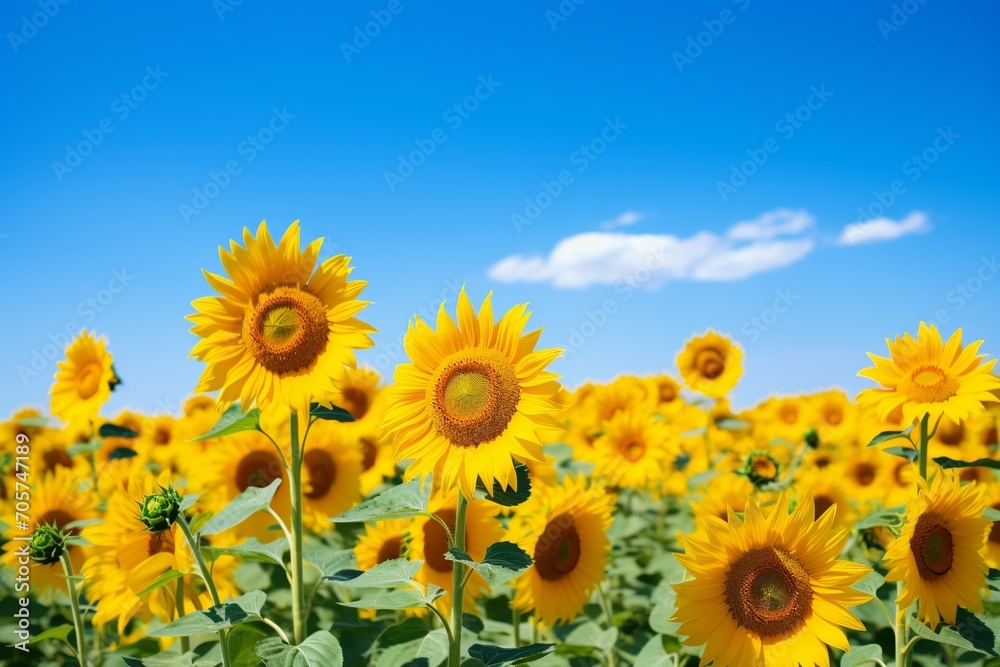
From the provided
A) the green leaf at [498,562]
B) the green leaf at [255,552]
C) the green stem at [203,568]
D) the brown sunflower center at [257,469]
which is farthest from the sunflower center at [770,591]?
the brown sunflower center at [257,469]

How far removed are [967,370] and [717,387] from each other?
194 inches

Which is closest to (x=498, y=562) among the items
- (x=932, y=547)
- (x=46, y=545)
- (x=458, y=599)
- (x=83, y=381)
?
(x=458, y=599)

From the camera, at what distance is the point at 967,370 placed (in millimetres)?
3256

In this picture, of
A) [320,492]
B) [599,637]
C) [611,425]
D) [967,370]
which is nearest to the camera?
[967,370]

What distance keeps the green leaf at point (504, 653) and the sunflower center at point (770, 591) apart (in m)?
0.73

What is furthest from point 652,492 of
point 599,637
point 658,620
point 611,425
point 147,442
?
point 147,442

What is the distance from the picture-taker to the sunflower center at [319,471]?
4.75 meters

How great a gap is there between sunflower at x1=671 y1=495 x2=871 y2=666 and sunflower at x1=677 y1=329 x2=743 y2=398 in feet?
18.1

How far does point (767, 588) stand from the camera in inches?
110

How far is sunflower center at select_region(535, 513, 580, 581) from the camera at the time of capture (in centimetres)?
384

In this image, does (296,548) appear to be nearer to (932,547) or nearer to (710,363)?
(932,547)

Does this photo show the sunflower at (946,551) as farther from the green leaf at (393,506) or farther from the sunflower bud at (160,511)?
the sunflower bud at (160,511)

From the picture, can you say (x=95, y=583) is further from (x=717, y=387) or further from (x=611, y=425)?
(x=717, y=387)

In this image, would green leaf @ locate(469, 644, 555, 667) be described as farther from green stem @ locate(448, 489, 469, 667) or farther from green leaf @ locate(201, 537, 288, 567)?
green leaf @ locate(201, 537, 288, 567)
